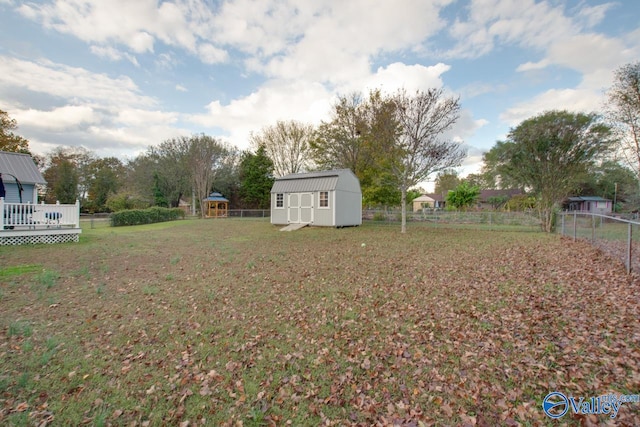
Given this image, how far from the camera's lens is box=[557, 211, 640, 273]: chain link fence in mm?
5418

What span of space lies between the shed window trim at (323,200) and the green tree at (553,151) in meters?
11.1

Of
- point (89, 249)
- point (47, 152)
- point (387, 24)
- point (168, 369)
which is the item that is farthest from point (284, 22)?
point (47, 152)

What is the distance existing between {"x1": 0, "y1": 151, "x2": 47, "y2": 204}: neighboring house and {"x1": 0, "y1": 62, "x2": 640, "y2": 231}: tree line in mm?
14024

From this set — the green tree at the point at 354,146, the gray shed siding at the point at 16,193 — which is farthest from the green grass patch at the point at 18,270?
the green tree at the point at 354,146

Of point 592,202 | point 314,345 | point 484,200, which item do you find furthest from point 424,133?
point 592,202

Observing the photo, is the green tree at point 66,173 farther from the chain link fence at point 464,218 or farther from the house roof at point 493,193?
the house roof at point 493,193

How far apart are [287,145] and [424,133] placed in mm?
20991

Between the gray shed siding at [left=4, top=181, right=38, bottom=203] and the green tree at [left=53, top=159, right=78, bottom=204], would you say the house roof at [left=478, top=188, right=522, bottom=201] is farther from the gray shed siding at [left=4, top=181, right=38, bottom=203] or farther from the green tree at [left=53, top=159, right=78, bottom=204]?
the green tree at [left=53, top=159, right=78, bottom=204]

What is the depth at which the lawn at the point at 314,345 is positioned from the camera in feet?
7.50

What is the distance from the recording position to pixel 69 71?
1096 centimetres

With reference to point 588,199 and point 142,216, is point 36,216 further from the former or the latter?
Answer: point 588,199

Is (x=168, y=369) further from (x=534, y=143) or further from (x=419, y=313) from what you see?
(x=534, y=143)

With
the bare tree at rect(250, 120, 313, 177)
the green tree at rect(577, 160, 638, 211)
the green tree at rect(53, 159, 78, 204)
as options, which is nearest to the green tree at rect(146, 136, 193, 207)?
the green tree at rect(53, 159, 78, 204)

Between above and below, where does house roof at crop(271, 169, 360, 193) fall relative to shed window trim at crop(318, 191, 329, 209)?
above
